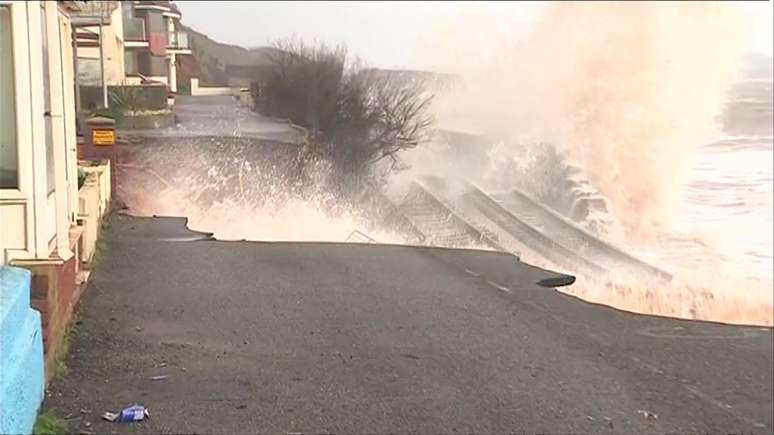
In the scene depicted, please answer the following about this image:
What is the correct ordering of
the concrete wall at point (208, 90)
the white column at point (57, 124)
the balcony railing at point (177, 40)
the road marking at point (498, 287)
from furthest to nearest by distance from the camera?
1. the concrete wall at point (208, 90)
2. the balcony railing at point (177, 40)
3. the road marking at point (498, 287)
4. the white column at point (57, 124)

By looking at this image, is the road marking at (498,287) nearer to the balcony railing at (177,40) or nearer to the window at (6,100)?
the window at (6,100)

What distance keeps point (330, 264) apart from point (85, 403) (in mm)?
6146

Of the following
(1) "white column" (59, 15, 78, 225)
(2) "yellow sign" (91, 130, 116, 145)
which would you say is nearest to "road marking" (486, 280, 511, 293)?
(1) "white column" (59, 15, 78, 225)

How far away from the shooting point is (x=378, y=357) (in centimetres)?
677

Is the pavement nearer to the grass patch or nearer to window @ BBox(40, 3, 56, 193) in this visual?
window @ BBox(40, 3, 56, 193)

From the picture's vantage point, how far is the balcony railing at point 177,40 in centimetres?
3609

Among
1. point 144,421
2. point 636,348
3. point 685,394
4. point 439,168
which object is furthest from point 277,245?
point 439,168

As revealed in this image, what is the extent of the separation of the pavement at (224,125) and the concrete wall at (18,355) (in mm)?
20797

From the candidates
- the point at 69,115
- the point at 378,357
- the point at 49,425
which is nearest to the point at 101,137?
the point at 69,115

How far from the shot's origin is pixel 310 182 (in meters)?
24.6

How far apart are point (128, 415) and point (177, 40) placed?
108 feet

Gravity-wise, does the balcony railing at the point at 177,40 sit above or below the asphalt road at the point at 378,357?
above

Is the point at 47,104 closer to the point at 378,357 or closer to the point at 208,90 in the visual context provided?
the point at 378,357

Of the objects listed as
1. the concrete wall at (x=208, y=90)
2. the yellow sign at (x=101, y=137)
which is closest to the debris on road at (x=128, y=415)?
the yellow sign at (x=101, y=137)
